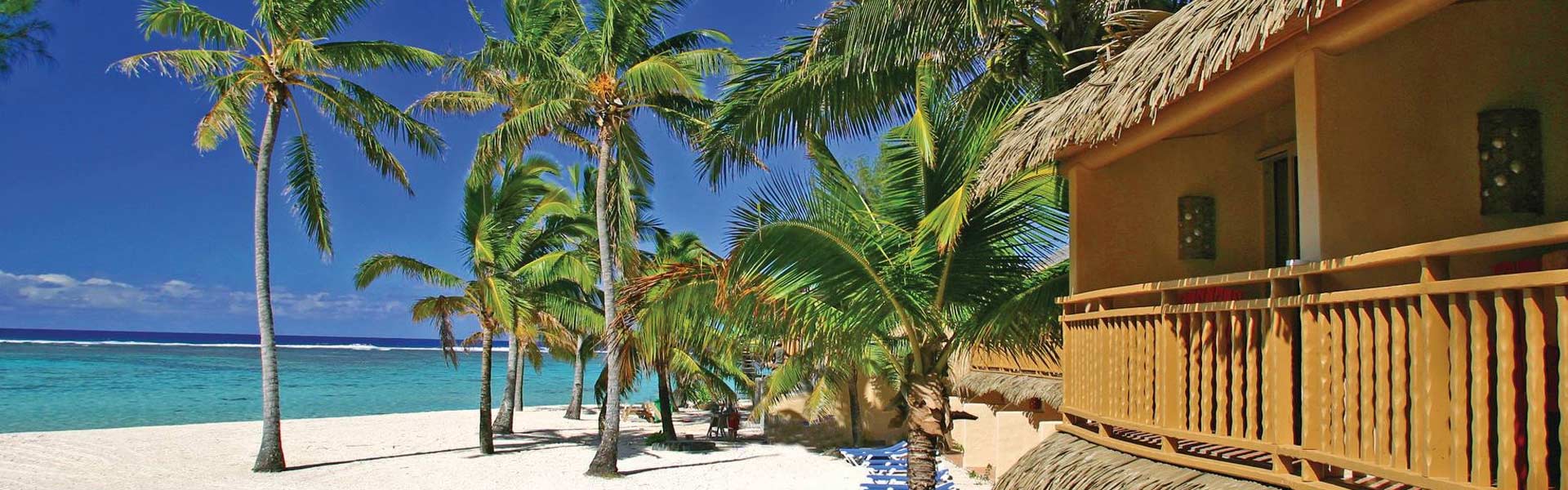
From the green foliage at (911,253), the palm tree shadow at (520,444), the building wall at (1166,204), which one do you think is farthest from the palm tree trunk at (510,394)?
the building wall at (1166,204)

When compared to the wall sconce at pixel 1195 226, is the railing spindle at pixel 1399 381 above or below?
below

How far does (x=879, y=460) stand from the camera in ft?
51.3

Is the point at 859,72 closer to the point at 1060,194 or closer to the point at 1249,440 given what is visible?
the point at 1060,194

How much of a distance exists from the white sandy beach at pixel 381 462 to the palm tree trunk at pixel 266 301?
390mm

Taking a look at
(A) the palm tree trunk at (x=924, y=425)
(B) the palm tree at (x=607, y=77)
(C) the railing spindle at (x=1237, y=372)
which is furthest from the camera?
(B) the palm tree at (x=607, y=77)

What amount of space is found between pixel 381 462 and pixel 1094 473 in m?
16.0

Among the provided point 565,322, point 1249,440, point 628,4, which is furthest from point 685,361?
point 1249,440

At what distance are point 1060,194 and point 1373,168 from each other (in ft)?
14.3

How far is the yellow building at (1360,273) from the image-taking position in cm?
→ 311

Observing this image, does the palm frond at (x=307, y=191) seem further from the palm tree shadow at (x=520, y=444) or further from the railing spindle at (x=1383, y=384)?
the railing spindle at (x=1383, y=384)

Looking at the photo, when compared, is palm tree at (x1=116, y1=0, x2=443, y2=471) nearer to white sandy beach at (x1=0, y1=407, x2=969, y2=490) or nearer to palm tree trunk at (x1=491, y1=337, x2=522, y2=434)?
white sandy beach at (x1=0, y1=407, x2=969, y2=490)

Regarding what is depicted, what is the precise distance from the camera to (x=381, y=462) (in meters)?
18.5

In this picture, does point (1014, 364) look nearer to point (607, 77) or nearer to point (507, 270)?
point (607, 77)

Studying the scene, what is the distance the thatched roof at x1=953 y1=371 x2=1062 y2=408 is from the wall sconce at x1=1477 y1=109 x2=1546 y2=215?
5794mm
